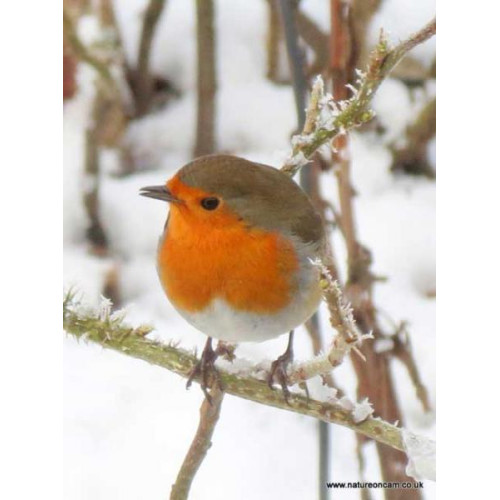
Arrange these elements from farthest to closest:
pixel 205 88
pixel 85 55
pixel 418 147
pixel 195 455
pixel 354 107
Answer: pixel 205 88 < pixel 85 55 < pixel 418 147 < pixel 195 455 < pixel 354 107

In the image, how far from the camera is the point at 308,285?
3.96 feet

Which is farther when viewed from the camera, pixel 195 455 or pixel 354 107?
pixel 195 455

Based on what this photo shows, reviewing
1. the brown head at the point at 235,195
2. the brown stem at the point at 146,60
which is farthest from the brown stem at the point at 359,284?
the brown stem at the point at 146,60

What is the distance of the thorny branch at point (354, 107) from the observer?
1007 millimetres

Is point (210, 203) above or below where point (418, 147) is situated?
below

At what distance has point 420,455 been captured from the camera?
110cm

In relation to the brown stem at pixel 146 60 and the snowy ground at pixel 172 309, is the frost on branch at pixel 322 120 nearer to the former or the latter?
the snowy ground at pixel 172 309

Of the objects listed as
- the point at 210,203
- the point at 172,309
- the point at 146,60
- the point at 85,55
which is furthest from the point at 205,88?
the point at 210,203

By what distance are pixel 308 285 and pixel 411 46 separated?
331mm

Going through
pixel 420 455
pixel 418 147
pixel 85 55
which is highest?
pixel 85 55

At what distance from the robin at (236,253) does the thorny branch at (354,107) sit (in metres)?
0.06

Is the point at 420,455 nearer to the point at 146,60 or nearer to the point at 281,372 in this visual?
the point at 281,372

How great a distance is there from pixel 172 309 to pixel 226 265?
1.01ft
